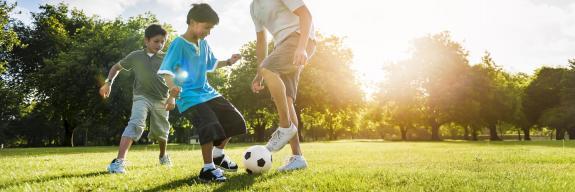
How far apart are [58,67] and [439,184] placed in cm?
3571

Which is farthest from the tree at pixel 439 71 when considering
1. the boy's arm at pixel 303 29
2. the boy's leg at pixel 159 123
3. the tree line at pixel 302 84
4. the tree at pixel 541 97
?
the boy's arm at pixel 303 29

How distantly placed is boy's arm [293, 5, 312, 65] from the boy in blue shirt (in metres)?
0.97

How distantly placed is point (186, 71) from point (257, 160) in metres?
1.29

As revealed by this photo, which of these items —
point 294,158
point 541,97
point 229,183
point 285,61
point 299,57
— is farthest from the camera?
point 541,97

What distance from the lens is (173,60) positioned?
5.06 metres

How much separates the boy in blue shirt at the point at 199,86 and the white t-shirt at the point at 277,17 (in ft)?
2.45

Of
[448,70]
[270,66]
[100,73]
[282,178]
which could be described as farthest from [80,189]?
[448,70]

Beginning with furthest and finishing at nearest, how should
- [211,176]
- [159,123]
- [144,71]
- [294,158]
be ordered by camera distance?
1. [159,123]
2. [144,71]
3. [294,158]
4. [211,176]

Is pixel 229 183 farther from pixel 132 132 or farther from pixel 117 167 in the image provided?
pixel 132 132

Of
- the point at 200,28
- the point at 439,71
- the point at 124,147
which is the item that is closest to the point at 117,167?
the point at 124,147

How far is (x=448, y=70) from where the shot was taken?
145ft

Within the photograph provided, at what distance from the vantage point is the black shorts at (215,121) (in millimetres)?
4926

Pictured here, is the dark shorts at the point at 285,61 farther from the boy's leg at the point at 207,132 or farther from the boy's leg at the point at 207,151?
the boy's leg at the point at 207,151

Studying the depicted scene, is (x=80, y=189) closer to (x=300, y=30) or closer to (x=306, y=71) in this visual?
(x=300, y=30)
